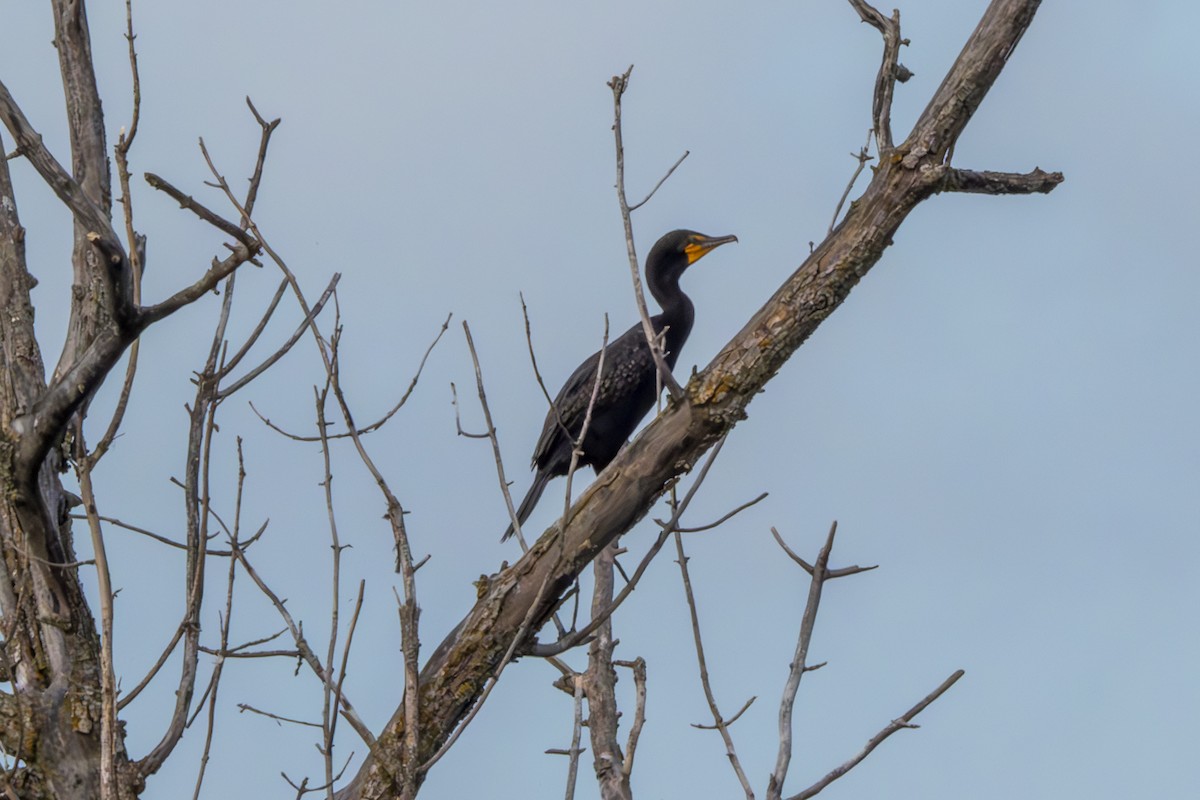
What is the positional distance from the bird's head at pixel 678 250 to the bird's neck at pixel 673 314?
0.06m

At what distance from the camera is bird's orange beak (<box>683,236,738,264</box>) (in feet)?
20.5

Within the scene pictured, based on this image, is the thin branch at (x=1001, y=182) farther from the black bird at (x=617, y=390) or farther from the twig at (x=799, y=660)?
the black bird at (x=617, y=390)

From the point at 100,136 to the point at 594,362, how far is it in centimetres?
251

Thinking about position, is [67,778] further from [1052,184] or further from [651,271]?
[651,271]

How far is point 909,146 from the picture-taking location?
3363mm

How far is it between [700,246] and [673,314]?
1.39 ft

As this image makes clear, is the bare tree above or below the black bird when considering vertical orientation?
below

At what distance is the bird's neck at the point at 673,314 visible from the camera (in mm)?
5977

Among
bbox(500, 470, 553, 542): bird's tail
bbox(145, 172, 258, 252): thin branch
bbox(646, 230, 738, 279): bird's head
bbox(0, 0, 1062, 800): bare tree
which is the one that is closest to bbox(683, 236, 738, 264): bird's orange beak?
bbox(646, 230, 738, 279): bird's head

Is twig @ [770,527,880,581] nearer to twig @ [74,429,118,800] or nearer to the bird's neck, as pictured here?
twig @ [74,429,118,800]

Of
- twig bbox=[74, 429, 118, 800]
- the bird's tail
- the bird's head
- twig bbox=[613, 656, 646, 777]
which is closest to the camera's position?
twig bbox=[74, 429, 118, 800]

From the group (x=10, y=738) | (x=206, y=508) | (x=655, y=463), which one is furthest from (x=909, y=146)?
(x=10, y=738)

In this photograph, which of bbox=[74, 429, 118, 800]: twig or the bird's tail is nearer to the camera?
Result: bbox=[74, 429, 118, 800]: twig

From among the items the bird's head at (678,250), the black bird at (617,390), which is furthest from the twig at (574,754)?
the bird's head at (678,250)
